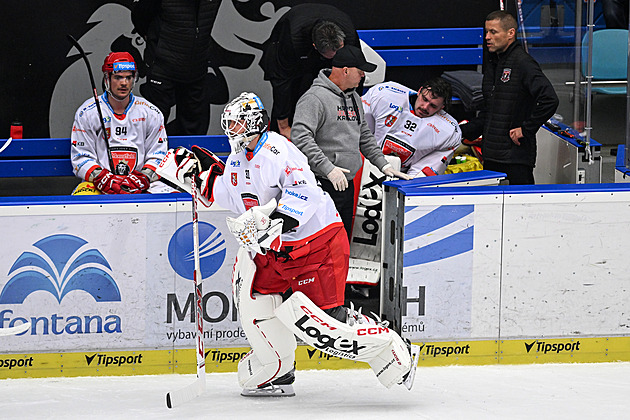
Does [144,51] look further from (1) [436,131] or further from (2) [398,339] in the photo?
(2) [398,339]

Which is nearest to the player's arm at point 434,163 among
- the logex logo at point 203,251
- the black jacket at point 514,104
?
the black jacket at point 514,104

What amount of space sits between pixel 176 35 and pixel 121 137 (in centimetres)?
116

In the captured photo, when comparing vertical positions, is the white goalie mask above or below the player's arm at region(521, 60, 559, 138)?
below

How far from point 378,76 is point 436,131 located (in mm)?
1227

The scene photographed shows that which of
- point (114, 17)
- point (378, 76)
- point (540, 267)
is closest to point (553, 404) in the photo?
point (540, 267)

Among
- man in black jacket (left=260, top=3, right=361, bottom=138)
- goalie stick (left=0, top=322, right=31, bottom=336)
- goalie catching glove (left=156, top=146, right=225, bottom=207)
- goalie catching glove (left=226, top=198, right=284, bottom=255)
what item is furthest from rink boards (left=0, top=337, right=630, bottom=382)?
man in black jacket (left=260, top=3, right=361, bottom=138)

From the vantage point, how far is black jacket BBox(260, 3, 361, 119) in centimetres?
607

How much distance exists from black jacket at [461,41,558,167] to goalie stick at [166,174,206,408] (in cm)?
206

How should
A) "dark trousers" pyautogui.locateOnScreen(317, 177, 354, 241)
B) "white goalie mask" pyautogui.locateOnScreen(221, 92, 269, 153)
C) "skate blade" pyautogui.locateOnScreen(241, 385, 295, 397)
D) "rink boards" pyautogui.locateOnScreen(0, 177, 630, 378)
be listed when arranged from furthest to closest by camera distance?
"dark trousers" pyautogui.locateOnScreen(317, 177, 354, 241), "rink boards" pyautogui.locateOnScreen(0, 177, 630, 378), "skate blade" pyautogui.locateOnScreen(241, 385, 295, 397), "white goalie mask" pyautogui.locateOnScreen(221, 92, 269, 153)

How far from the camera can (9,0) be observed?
6.64m

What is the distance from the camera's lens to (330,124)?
477cm

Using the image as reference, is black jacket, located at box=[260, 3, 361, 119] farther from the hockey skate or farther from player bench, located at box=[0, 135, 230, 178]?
the hockey skate

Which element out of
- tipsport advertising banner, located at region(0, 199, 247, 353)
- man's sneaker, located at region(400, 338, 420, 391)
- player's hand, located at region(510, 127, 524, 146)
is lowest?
man's sneaker, located at region(400, 338, 420, 391)

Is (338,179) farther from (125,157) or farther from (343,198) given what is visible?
(125,157)
